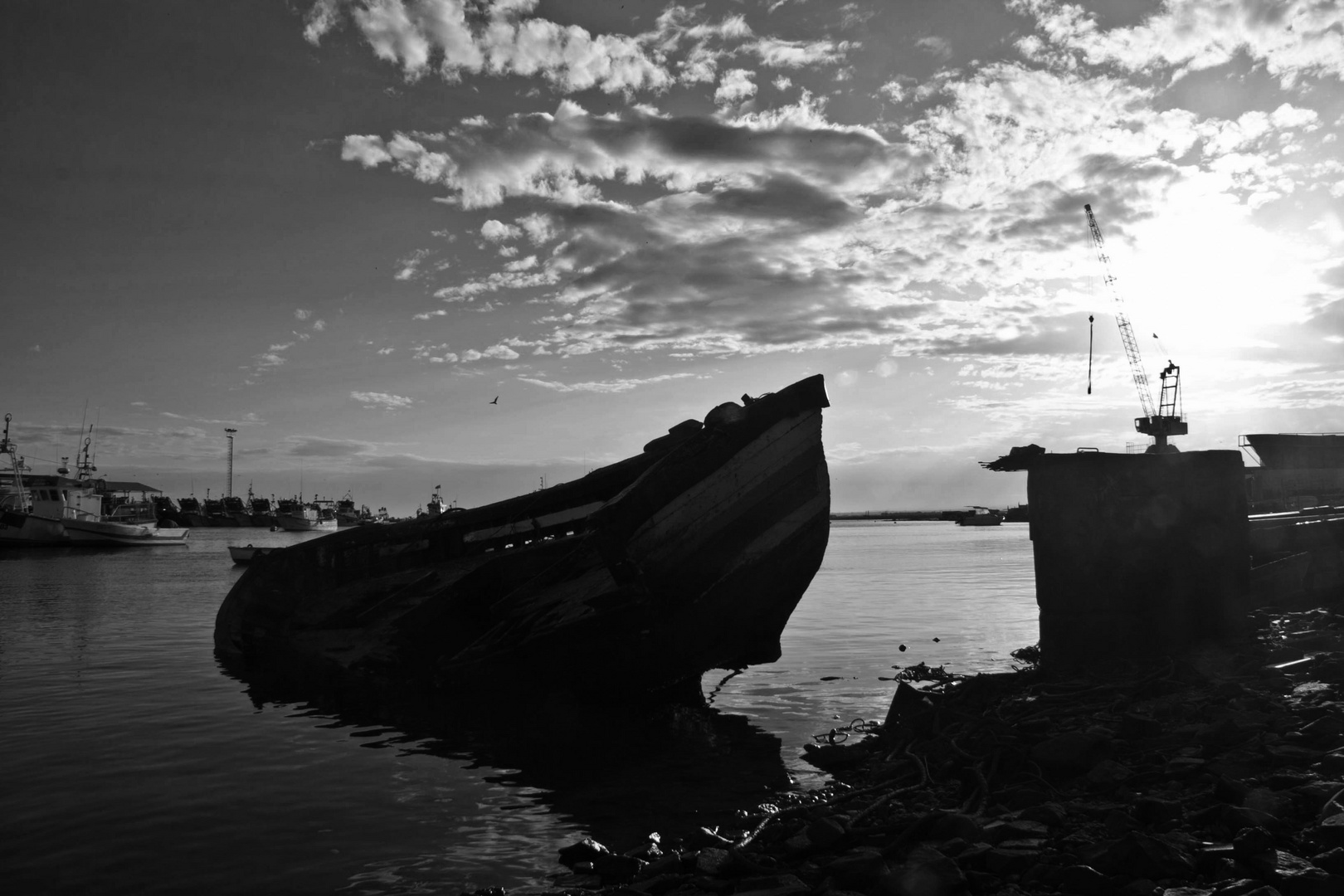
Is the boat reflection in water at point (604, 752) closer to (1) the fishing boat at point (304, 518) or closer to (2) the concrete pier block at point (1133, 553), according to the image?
(2) the concrete pier block at point (1133, 553)

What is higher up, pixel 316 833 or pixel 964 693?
pixel 964 693

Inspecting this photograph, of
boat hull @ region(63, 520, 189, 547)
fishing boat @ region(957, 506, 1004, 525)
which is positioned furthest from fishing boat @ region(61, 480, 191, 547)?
fishing boat @ region(957, 506, 1004, 525)

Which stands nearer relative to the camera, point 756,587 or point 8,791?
point 8,791

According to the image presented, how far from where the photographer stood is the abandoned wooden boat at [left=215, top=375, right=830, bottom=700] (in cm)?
1020

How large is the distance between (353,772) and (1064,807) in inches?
278

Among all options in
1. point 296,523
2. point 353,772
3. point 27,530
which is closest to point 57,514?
point 27,530

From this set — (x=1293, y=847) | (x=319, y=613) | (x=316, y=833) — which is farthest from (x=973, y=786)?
(x=319, y=613)

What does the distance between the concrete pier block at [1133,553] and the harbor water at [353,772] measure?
2.71 m

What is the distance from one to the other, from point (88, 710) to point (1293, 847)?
1463 cm

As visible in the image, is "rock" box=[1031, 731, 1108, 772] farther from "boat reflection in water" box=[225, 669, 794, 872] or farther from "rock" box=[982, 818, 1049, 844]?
"boat reflection in water" box=[225, 669, 794, 872]

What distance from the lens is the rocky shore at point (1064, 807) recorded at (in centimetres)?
446

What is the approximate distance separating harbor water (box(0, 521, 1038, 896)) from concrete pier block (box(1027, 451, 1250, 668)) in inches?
107

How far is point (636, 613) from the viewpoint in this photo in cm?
1020

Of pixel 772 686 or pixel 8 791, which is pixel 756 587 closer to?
pixel 772 686
